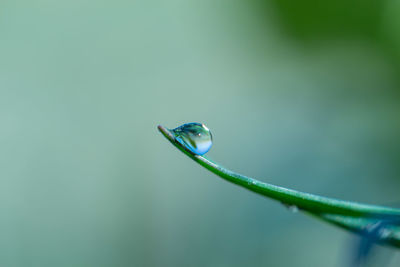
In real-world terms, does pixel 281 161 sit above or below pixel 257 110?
below

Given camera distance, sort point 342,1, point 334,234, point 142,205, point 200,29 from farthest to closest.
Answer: point 200,29
point 342,1
point 142,205
point 334,234

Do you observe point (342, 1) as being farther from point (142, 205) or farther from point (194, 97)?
point (142, 205)

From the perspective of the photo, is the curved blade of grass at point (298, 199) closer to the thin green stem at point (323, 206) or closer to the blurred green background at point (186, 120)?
the thin green stem at point (323, 206)

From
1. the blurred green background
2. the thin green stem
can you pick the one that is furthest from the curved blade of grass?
the blurred green background

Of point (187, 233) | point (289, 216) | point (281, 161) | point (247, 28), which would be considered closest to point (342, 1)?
point (247, 28)

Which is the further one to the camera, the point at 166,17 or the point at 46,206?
the point at 166,17

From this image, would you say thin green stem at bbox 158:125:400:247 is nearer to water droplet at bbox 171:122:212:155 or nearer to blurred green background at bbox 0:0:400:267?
water droplet at bbox 171:122:212:155

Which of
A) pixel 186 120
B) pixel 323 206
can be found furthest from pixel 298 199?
pixel 186 120
